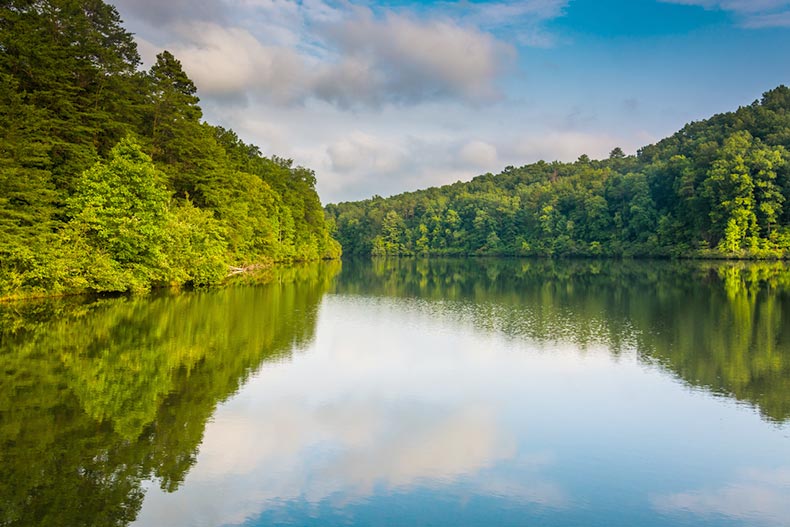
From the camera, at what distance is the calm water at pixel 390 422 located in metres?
7.18

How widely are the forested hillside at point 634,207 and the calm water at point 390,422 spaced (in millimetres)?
52679

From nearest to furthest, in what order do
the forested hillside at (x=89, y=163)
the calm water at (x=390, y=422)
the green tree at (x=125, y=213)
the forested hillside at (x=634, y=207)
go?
the calm water at (x=390, y=422) → the forested hillside at (x=89, y=163) → the green tree at (x=125, y=213) → the forested hillside at (x=634, y=207)

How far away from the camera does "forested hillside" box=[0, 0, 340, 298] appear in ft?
70.8

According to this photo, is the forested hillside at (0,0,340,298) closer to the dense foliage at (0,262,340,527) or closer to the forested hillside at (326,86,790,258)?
the dense foliage at (0,262,340,527)

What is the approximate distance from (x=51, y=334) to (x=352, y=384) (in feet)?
31.2

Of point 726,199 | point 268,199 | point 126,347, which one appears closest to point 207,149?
point 268,199

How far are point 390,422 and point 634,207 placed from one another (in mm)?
76473

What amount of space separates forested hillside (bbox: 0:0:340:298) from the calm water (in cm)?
307

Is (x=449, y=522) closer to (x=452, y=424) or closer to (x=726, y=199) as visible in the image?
(x=452, y=424)

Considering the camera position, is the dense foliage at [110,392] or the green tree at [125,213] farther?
the green tree at [125,213]

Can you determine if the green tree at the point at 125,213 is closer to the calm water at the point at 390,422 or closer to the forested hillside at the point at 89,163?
the forested hillside at the point at 89,163

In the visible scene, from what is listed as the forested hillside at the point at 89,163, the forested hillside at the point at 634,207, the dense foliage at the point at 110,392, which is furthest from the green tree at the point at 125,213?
the forested hillside at the point at 634,207

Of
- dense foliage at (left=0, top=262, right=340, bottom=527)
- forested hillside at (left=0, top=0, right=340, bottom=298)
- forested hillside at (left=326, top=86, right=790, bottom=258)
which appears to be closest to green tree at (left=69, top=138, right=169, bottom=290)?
forested hillside at (left=0, top=0, right=340, bottom=298)

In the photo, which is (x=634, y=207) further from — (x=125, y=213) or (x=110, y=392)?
(x=110, y=392)
